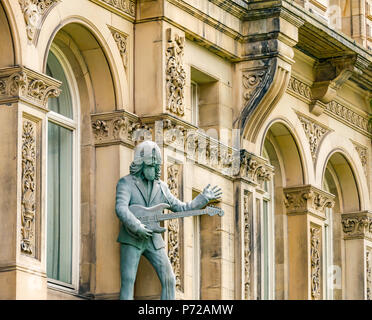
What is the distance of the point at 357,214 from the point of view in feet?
117

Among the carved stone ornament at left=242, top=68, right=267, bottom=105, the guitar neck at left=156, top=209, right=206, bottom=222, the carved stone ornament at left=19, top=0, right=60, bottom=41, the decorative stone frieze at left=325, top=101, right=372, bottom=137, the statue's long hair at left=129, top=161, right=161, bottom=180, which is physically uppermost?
the decorative stone frieze at left=325, top=101, right=372, bottom=137

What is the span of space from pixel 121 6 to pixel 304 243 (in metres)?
6.69

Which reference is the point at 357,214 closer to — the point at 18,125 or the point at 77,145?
the point at 77,145

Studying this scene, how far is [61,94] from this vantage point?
91.1 ft

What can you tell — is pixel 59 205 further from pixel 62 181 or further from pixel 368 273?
pixel 368 273

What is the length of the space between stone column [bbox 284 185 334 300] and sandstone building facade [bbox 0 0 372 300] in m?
0.03

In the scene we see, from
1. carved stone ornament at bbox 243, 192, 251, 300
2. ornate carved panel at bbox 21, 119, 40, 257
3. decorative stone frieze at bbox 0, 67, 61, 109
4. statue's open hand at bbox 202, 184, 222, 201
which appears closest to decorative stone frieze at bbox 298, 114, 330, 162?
carved stone ornament at bbox 243, 192, 251, 300

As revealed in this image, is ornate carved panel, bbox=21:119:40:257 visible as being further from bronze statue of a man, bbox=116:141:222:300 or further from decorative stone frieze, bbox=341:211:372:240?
decorative stone frieze, bbox=341:211:372:240

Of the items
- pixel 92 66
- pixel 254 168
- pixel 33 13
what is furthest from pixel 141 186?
pixel 254 168

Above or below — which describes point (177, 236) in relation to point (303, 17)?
below

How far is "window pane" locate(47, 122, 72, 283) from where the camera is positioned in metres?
27.2

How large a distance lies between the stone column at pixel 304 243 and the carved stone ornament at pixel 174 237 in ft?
16.2
